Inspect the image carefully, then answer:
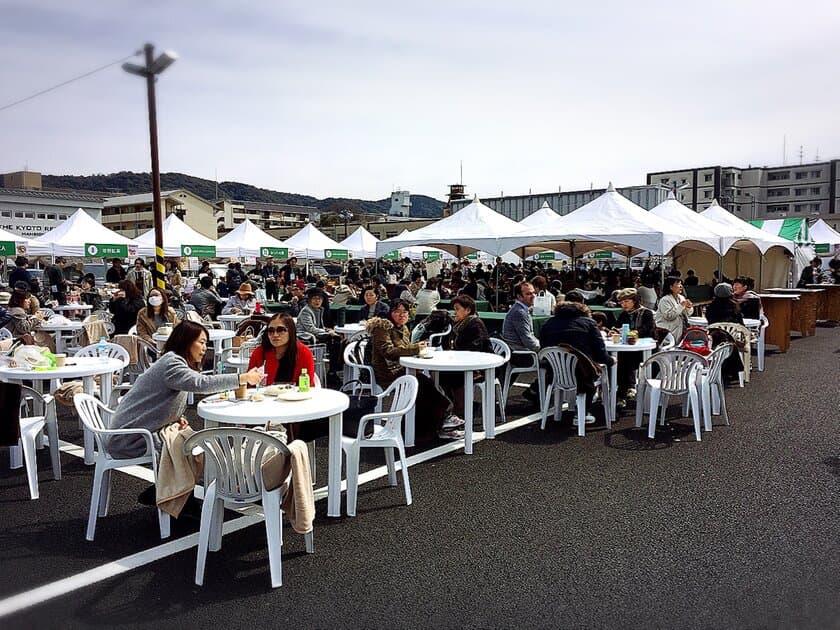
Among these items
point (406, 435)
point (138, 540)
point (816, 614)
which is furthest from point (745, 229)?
point (138, 540)

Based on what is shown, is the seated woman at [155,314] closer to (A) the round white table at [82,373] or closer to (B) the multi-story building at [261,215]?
(A) the round white table at [82,373]

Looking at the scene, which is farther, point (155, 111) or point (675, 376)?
point (155, 111)

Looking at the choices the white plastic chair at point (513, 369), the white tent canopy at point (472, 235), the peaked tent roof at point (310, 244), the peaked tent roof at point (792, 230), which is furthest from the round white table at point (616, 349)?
the peaked tent roof at point (792, 230)

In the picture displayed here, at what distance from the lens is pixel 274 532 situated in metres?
3.57

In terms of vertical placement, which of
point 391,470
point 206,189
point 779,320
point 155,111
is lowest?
point 391,470

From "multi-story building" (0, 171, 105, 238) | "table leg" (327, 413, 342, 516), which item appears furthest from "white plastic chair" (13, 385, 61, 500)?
"multi-story building" (0, 171, 105, 238)

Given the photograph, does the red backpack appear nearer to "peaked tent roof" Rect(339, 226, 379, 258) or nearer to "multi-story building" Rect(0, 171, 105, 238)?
"peaked tent roof" Rect(339, 226, 379, 258)

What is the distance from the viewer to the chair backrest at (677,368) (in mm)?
6699

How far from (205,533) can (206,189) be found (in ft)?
498

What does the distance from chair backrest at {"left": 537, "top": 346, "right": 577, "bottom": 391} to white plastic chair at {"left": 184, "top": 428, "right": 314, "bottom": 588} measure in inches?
152

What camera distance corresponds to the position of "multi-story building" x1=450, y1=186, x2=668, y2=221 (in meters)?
40.0

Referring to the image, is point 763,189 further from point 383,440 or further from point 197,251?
point 383,440

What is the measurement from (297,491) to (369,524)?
36.9 inches

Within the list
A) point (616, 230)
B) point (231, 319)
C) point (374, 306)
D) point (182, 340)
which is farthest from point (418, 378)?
point (616, 230)
